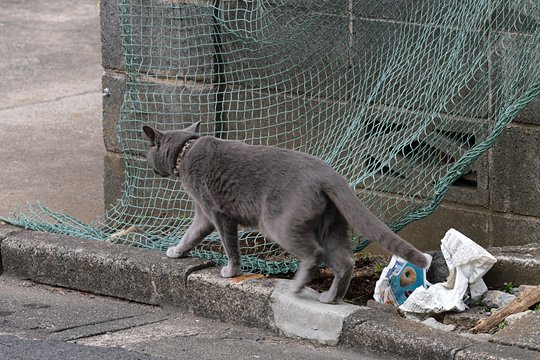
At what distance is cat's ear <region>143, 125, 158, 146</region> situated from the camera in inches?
229

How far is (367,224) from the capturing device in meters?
5.09

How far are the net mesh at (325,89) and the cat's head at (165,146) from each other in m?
0.63

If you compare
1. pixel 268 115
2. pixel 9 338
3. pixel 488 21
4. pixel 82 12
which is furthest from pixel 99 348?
pixel 82 12

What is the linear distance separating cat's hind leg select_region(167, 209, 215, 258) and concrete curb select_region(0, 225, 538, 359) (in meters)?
0.06

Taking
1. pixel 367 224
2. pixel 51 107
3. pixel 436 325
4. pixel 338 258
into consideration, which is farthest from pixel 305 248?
pixel 51 107

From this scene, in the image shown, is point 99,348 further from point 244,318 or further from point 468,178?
point 468,178

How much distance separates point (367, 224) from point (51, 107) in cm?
556

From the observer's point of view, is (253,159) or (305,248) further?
(253,159)

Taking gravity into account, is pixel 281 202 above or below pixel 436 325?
above

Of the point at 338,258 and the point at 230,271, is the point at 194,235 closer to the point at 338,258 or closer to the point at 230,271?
the point at 230,271

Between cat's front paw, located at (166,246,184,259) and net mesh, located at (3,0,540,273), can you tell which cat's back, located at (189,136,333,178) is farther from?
net mesh, located at (3,0,540,273)

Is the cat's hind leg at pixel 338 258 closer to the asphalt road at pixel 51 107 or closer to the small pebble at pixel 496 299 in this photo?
the small pebble at pixel 496 299

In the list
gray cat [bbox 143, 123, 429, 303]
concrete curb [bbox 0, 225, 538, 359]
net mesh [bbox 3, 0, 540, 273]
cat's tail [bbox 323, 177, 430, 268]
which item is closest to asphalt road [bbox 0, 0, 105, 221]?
net mesh [bbox 3, 0, 540, 273]

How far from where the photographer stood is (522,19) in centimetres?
603
